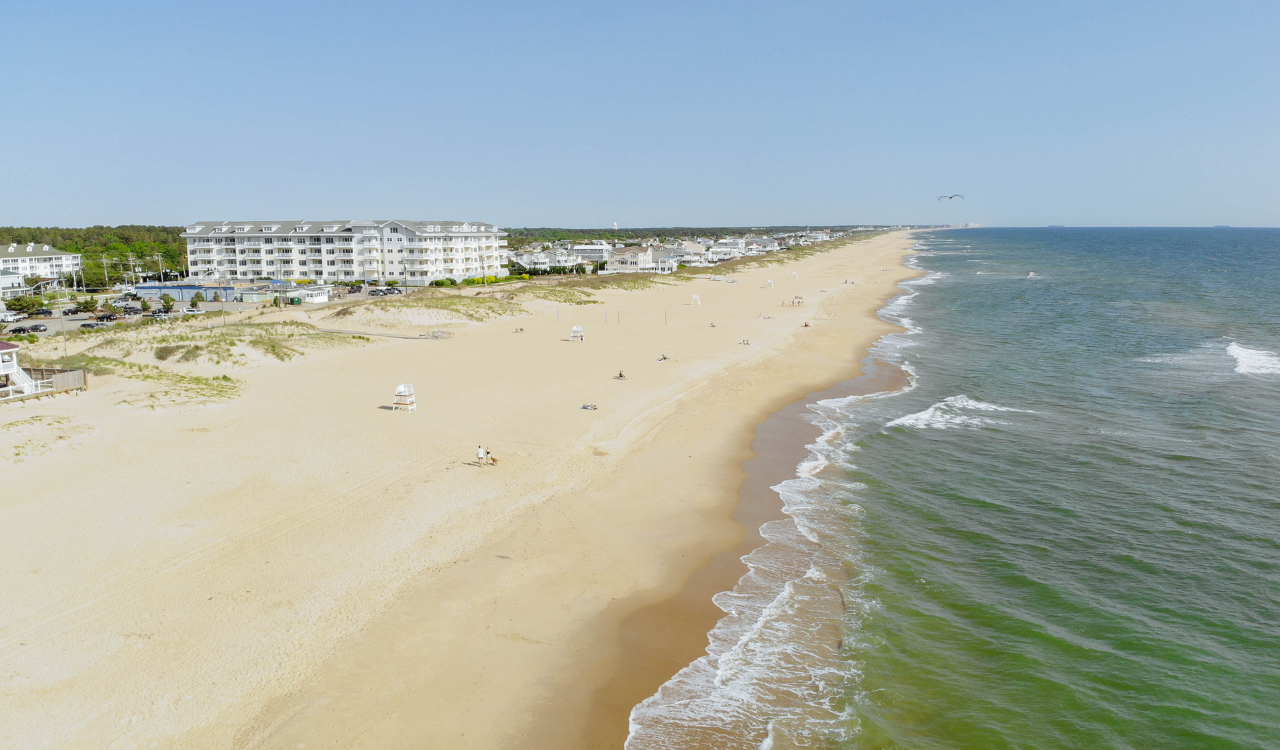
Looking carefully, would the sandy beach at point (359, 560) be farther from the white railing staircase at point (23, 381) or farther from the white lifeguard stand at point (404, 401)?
the white railing staircase at point (23, 381)

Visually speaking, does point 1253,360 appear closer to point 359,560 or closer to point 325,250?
point 359,560

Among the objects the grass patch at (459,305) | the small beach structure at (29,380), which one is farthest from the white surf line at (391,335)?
the small beach structure at (29,380)

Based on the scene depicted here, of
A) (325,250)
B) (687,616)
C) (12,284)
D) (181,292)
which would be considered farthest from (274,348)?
(12,284)

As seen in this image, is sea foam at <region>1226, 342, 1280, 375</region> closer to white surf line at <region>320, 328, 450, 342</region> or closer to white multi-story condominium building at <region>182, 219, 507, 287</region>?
white surf line at <region>320, 328, 450, 342</region>

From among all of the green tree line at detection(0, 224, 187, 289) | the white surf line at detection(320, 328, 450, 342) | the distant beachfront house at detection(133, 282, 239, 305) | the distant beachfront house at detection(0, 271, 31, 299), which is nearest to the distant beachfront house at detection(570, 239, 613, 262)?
the distant beachfront house at detection(133, 282, 239, 305)

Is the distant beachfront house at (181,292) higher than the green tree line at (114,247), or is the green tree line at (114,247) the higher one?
the green tree line at (114,247)
